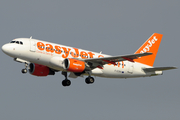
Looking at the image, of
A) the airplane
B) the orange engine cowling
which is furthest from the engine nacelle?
the orange engine cowling

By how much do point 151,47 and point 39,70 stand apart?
19.2m

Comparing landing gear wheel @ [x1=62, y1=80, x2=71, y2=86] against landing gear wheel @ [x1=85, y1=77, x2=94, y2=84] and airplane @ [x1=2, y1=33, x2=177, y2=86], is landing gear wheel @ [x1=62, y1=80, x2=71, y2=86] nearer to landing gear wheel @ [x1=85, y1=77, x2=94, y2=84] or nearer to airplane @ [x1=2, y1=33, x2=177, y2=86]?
airplane @ [x1=2, y1=33, x2=177, y2=86]

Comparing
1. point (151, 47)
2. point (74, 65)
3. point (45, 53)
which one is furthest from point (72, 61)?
point (151, 47)

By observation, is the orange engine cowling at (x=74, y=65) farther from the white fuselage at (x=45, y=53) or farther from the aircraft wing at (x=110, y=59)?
the aircraft wing at (x=110, y=59)

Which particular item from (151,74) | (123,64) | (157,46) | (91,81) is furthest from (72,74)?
(157,46)

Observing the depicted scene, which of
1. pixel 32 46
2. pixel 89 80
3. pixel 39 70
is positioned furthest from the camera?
pixel 39 70

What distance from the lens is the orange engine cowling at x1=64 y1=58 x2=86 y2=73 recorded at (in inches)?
1753

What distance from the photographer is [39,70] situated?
4947 centimetres

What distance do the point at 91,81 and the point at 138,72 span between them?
28.9 feet

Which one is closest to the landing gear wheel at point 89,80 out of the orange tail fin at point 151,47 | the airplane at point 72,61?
the airplane at point 72,61

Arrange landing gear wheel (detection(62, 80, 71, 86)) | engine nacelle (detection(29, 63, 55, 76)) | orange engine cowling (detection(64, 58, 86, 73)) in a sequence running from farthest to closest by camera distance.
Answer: landing gear wheel (detection(62, 80, 71, 86)), engine nacelle (detection(29, 63, 55, 76)), orange engine cowling (detection(64, 58, 86, 73))

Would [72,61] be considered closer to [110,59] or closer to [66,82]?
[110,59]

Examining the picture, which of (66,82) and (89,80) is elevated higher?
(66,82)

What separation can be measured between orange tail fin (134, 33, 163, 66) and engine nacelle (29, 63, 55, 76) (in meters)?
14.8
